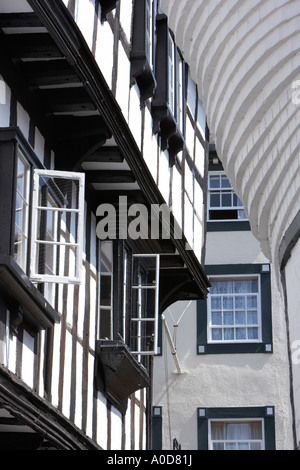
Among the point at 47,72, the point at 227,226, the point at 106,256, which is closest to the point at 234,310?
the point at 227,226

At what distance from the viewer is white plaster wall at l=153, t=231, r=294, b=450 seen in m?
25.0

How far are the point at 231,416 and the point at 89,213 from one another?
11243 mm

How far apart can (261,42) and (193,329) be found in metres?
18.8

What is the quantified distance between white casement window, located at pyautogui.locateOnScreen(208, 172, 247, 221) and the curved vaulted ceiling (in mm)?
18451

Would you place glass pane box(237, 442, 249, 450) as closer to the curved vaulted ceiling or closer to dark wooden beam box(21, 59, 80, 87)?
dark wooden beam box(21, 59, 80, 87)

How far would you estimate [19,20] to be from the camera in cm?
1100

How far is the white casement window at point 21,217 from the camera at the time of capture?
1128 centimetres

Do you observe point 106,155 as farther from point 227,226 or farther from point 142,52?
point 227,226

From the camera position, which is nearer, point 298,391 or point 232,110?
point 298,391

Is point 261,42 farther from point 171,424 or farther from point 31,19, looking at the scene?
point 171,424

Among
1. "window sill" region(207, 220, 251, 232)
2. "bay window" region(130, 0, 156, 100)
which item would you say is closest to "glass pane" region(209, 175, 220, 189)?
"window sill" region(207, 220, 251, 232)

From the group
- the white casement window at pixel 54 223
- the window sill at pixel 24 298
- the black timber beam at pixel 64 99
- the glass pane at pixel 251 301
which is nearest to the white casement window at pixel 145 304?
the white casement window at pixel 54 223

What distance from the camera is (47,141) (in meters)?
12.9
